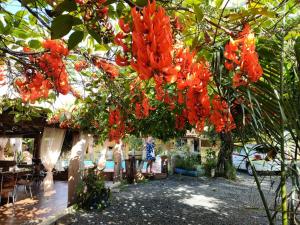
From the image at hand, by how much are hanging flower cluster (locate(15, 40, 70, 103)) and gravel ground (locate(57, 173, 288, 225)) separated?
4.26 m

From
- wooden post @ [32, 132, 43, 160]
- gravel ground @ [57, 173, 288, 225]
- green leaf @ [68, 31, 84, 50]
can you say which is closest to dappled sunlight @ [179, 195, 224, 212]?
gravel ground @ [57, 173, 288, 225]

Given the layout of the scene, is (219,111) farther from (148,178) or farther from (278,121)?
(148,178)

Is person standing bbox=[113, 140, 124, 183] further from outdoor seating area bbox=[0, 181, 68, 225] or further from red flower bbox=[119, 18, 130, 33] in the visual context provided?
red flower bbox=[119, 18, 130, 33]

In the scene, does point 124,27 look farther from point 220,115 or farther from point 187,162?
point 187,162

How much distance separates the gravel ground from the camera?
24.9 ft

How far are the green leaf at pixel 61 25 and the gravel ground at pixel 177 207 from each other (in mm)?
5144

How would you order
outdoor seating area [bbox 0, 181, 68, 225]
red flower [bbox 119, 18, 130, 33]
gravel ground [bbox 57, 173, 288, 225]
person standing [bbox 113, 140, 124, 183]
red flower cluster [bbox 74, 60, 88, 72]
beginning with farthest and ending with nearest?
person standing [bbox 113, 140, 124, 183]
gravel ground [bbox 57, 173, 288, 225]
outdoor seating area [bbox 0, 181, 68, 225]
red flower cluster [bbox 74, 60, 88, 72]
red flower [bbox 119, 18, 130, 33]

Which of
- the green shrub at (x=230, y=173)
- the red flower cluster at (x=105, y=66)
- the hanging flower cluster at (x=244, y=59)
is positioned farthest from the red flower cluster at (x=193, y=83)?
the green shrub at (x=230, y=173)

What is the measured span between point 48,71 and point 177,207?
299 inches

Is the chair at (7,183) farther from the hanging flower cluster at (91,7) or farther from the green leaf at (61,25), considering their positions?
the green leaf at (61,25)

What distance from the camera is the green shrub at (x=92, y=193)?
870cm

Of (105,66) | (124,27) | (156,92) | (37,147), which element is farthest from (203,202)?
(124,27)

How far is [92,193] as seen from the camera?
8.84m

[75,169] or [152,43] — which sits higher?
[152,43]
